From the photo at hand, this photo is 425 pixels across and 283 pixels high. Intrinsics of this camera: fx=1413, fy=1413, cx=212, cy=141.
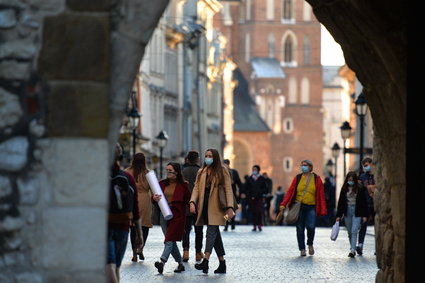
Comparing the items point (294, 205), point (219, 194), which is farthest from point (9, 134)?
point (294, 205)

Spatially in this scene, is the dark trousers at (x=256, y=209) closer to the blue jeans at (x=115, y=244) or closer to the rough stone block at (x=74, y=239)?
the blue jeans at (x=115, y=244)

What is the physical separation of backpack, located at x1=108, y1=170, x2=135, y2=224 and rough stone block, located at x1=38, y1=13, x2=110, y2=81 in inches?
140

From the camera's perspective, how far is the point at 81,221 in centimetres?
808

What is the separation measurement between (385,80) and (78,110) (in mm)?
4405

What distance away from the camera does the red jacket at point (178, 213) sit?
18.7 metres

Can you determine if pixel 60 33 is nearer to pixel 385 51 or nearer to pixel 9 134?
pixel 9 134

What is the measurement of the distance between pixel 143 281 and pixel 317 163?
13172 centimetres

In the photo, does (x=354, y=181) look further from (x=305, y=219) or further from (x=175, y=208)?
(x=175, y=208)

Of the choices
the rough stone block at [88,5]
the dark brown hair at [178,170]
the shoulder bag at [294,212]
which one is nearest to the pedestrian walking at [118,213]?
the rough stone block at [88,5]

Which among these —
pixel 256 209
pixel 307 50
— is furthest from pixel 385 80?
pixel 307 50

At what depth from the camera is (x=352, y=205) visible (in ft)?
76.3

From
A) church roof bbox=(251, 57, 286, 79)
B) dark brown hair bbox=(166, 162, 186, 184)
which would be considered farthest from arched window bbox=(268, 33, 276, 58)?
dark brown hair bbox=(166, 162, 186, 184)

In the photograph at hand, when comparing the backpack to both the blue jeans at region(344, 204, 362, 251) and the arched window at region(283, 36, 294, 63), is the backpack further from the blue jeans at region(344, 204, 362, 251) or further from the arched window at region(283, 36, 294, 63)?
the arched window at region(283, 36, 294, 63)

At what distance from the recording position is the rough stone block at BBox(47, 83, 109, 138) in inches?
320
